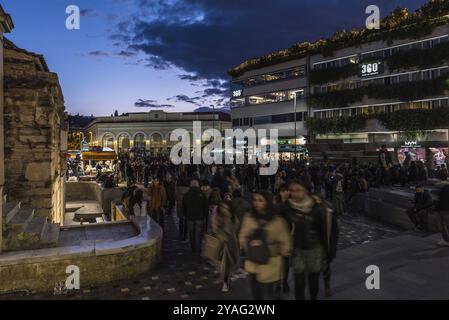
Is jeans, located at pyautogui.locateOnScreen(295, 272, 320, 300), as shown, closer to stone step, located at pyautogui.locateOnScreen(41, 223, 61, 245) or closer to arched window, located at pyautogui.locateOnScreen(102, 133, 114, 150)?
stone step, located at pyautogui.locateOnScreen(41, 223, 61, 245)

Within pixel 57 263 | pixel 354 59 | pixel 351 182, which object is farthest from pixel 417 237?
pixel 354 59

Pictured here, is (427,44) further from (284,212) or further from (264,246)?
(264,246)

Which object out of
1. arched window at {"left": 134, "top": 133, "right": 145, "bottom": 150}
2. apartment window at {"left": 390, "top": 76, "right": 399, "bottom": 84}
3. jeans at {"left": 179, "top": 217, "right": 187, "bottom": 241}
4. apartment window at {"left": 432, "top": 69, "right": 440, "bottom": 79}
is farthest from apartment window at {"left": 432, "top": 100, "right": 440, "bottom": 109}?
arched window at {"left": 134, "top": 133, "right": 145, "bottom": 150}

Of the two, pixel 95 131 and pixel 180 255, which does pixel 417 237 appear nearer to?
pixel 180 255

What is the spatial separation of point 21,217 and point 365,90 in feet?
122

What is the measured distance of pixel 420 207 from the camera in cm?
1043

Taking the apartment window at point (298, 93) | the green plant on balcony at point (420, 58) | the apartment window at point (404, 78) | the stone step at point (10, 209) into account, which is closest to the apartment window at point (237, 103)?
the apartment window at point (298, 93)

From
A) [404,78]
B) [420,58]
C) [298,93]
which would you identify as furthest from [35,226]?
[298,93]

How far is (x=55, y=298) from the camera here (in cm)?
590

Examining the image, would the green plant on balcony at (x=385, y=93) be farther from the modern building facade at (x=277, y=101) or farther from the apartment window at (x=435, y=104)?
the modern building facade at (x=277, y=101)

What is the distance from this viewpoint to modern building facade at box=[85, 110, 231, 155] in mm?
90500

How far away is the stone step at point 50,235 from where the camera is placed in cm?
699

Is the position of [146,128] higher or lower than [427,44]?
lower

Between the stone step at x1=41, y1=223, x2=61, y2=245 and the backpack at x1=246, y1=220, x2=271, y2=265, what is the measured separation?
174 inches
